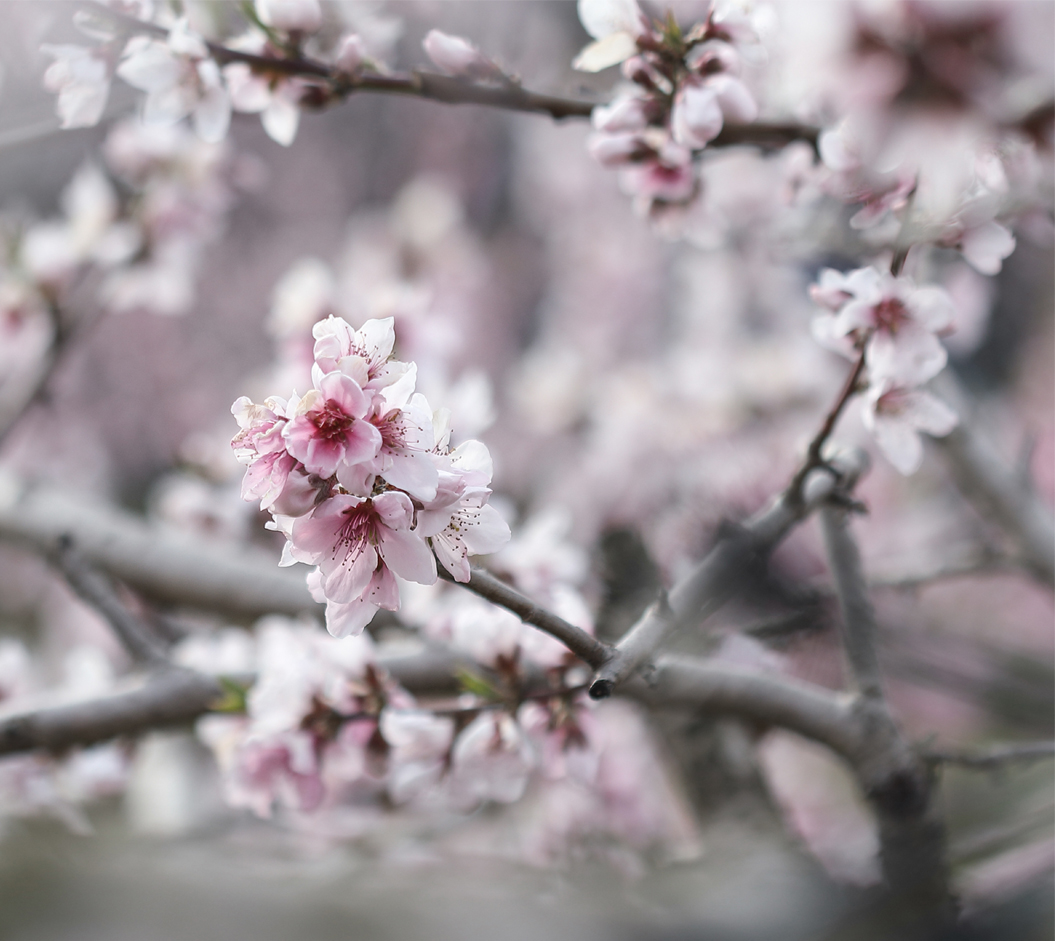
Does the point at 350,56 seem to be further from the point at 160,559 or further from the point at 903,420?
the point at 160,559

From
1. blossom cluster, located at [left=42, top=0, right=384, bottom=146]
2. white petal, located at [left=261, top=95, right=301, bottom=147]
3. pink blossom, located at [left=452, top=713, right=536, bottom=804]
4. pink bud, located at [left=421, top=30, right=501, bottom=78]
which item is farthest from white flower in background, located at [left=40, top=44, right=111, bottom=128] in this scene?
pink blossom, located at [left=452, top=713, right=536, bottom=804]

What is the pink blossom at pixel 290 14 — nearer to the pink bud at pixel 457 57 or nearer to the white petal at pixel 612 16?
the pink bud at pixel 457 57

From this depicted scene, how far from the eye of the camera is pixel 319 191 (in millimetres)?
3889

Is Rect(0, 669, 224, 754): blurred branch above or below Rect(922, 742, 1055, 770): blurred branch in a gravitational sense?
above

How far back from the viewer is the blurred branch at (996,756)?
0.69 meters

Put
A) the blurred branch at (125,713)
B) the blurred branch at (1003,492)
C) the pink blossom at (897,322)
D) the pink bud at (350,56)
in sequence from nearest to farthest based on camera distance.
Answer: the pink blossom at (897,322)
the pink bud at (350,56)
the blurred branch at (125,713)
the blurred branch at (1003,492)

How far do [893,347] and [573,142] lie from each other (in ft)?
11.1

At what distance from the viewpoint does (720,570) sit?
0.59 meters

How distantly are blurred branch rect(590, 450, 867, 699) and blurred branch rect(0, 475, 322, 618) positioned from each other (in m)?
0.71

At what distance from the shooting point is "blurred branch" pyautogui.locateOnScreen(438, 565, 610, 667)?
436mm

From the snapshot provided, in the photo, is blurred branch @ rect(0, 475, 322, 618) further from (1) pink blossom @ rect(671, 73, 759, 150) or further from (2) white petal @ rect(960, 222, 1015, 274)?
(2) white petal @ rect(960, 222, 1015, 274)

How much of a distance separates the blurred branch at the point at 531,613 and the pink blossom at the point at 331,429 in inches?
3.6

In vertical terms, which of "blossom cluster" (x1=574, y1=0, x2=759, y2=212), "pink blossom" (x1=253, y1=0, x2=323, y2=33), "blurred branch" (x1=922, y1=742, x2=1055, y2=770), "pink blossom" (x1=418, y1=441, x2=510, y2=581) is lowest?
"blurred branch" (x1=922, y1=742, x2=1055, y2=770)

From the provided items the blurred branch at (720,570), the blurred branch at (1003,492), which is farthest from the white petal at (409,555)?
the blurred branch at (1003,492)
